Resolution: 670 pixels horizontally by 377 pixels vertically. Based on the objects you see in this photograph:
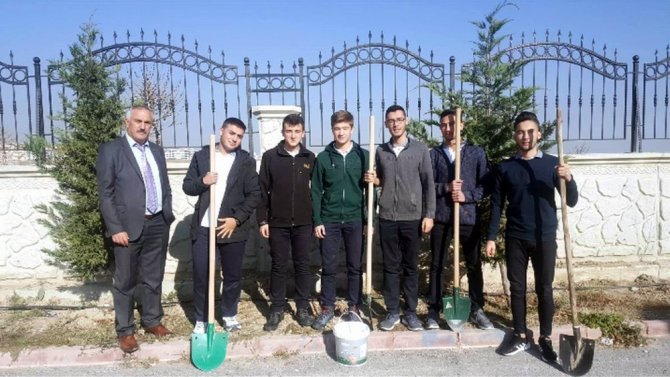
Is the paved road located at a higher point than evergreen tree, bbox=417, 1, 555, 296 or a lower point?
lower

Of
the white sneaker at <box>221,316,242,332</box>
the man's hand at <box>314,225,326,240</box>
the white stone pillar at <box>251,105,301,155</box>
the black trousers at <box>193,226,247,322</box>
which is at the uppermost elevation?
the white stone pillar at <box>251,105,301,155</box>

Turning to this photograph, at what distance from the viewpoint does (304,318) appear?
4324 millimetres

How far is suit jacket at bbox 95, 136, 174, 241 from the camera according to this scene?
3.75m

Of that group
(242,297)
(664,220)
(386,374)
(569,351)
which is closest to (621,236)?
(664,220)

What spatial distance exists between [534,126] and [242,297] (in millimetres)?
3512

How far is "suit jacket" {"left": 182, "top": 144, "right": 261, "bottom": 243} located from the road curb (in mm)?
947

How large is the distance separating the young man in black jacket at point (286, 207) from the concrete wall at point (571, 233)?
46.3 inches

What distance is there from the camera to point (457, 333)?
4105 millimetres

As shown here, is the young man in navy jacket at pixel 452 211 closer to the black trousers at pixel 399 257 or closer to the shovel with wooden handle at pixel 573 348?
the black trousers at pixel 399 257

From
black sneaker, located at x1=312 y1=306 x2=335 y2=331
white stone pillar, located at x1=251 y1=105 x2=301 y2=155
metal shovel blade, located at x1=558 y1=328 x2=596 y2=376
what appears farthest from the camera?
white stone pillar, located at x1=251 y1=105 x2=301 y2=155

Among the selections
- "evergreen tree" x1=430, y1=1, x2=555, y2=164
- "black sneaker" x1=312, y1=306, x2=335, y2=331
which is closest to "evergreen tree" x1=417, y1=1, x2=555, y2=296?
"evergreen tree" x1=430, y1=1, x2=555, y2=164

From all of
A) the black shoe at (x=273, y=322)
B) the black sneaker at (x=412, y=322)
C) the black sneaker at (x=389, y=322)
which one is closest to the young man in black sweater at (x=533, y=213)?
the black sneaker at (x=412, y=322)

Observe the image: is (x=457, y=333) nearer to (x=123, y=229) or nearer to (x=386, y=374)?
(x=386, y=374)

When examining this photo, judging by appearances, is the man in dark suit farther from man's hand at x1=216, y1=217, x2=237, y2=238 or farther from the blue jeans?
the blue jeans
